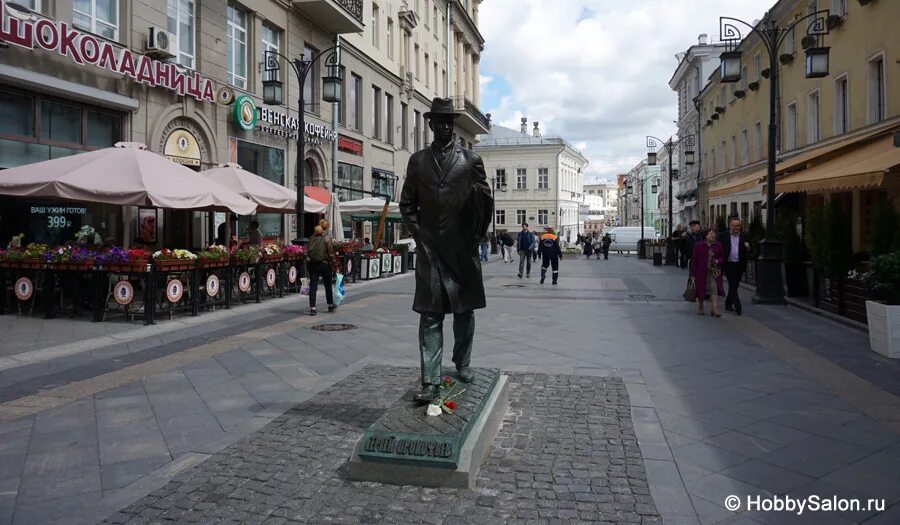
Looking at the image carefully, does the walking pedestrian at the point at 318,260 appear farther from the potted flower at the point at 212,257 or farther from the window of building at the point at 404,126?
the window of building at the point at 404,126

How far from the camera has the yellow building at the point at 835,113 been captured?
1334cm

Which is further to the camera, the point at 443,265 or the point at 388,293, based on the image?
the point at 388,293

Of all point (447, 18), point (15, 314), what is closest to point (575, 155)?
point (447, 18)

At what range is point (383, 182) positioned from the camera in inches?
1249

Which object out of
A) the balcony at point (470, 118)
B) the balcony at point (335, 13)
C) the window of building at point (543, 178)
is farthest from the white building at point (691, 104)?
the balcony at point (335, 13)

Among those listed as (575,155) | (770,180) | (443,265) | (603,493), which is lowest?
(603,493)

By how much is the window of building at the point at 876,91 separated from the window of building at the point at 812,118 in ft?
14.9

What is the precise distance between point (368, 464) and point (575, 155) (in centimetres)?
7761

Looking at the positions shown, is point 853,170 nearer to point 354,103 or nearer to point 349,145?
point 349,145

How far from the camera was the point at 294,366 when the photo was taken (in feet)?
24.7

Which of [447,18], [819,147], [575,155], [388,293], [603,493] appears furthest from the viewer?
[575,155]

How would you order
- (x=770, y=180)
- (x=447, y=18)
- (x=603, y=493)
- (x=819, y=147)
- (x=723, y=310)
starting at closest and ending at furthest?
(x=603, y=493) < (x=723, y=310) < (x=770, y=180) < (x=819, y=147) < (x=447, y=18)

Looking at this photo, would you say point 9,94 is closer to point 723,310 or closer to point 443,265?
point 443,265

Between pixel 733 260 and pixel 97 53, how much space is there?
1319 cm
